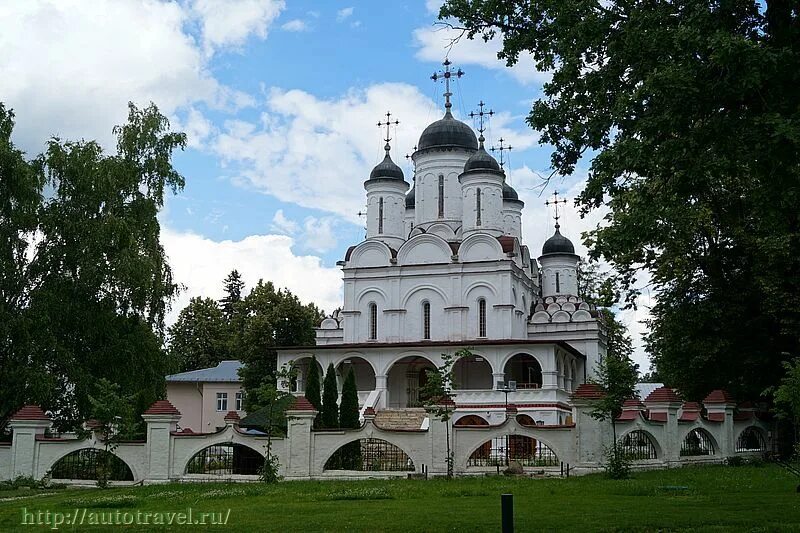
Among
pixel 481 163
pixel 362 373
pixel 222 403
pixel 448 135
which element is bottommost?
pixel 222 403

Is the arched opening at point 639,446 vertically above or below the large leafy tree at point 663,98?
below

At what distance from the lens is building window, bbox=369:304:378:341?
1742 inches

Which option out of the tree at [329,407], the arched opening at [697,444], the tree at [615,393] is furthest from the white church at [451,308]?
the tree at [615,393]

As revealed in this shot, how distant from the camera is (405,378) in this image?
4297cm

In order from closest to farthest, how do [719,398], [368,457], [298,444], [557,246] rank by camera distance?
[298,444], [368,457], [719,398], [557,246]

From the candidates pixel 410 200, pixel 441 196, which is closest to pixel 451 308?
pixel 441 196

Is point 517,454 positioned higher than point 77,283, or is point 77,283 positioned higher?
point 77,283

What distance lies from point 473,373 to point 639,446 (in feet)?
63.8

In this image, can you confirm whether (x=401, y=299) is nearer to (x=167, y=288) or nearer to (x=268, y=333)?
(x=268, y=333)

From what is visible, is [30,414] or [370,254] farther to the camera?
[370,254]

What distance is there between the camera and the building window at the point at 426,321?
4350cm

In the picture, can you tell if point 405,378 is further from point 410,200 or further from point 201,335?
point 201,335

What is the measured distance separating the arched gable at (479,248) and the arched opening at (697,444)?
18660 mm

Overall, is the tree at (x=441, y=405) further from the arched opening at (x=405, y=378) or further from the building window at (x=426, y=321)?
the building window at (x=426, y=321)
